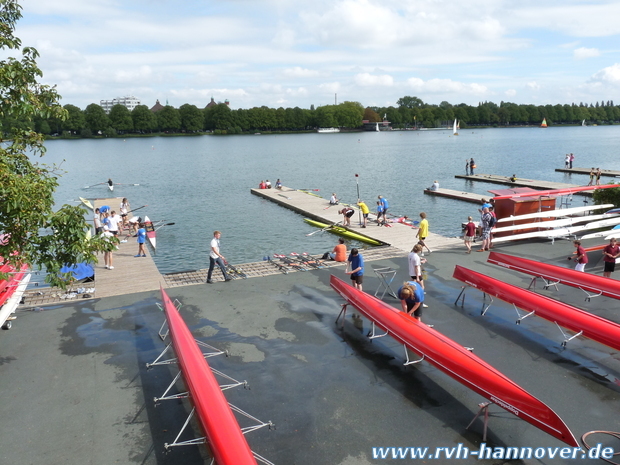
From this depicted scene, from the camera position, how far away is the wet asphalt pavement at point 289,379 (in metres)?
7.79

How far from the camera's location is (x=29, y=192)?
912 centimetres

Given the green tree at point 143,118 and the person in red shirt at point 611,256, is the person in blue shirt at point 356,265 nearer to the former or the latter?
the person in red shirt at point 611,256

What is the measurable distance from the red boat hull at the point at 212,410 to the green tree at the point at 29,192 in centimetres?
302

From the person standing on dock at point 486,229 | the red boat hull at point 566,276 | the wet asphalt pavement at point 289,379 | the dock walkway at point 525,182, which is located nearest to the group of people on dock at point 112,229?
the wet asphalt pavement at point 289,379

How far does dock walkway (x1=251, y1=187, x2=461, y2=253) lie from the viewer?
21172 millimetres

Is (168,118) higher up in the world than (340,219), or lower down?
higher up

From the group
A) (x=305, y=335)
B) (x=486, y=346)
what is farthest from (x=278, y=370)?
(x=486, y=346)

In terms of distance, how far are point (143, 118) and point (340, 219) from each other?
17049 centimetres

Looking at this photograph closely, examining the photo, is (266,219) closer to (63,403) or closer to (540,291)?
(540,291)

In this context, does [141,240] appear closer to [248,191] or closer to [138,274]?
[138,274]

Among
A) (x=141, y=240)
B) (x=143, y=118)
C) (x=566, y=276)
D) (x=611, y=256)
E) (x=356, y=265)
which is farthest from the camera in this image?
(x=143, y=118)

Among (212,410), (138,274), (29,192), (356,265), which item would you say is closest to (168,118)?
(138,274)

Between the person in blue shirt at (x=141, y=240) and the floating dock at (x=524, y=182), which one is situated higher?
the floating dock at (x=524, y=182)

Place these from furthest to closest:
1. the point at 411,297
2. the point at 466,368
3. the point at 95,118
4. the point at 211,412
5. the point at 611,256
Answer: the point at 95,118
the point at 611,256
the point at 411,297
the point at 466,368
the point at 211,412
